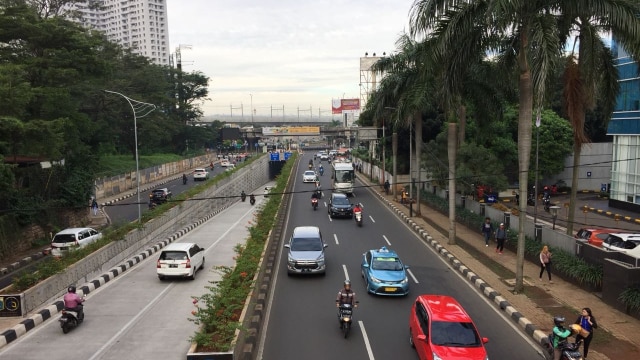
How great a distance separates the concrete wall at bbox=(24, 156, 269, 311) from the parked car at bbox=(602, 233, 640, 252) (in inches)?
689

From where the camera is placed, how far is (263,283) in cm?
1745

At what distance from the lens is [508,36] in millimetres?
17734

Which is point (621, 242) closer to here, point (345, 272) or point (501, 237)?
point (501, 237)

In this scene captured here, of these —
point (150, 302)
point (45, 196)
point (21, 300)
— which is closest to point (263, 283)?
point (150, 302)

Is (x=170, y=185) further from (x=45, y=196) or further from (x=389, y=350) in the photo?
(x=389, y=350)

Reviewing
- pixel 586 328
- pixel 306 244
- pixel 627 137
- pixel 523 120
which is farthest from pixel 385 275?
pixel 627 137

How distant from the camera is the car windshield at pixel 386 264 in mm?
17297

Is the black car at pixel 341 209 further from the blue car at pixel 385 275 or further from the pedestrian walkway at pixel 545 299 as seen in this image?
the blue car at pixel 385 275

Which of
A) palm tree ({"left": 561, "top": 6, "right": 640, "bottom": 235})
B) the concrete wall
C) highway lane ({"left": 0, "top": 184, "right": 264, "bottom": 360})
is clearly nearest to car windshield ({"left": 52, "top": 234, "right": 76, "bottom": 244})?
the concrete wall

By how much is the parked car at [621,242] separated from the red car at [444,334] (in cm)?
1214

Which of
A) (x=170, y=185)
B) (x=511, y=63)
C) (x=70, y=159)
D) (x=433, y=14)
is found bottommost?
(x=170, y=185)

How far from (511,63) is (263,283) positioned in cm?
1275

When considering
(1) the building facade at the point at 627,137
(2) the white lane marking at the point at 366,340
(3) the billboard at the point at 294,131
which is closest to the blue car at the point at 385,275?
(2) the white lane marking at the point at 366,340

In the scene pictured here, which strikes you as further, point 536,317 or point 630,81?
point 630,81
